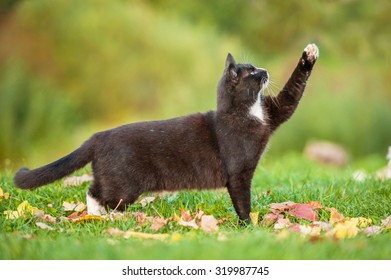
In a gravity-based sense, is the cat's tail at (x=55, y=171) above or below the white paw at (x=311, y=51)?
below

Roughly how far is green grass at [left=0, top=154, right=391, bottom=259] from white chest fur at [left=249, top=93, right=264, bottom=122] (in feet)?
2.05

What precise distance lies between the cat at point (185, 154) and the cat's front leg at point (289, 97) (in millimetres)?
41

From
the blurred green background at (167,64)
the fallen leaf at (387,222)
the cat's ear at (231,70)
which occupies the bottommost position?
the fallen leaf at (387,222)

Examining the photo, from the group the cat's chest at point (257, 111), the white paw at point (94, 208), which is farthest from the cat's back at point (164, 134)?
the white paw at point (94, 208)

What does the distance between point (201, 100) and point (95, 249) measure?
6.06 meters

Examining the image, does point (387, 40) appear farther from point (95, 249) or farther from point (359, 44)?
point (95, 249)

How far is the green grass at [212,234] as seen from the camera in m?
2.79

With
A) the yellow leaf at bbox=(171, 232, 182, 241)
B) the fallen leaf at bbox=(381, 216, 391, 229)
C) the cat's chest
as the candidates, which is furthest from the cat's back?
the fallen leaf at bbox=(381, 216, 391, 229)

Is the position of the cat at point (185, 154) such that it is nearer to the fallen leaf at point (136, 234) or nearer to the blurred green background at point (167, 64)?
the fallen leaf at point (136, 234)

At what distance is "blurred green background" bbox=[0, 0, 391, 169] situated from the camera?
8.71 meters

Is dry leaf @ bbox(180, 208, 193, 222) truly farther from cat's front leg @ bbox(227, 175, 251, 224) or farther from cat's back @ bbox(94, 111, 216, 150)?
cat's back @ bbox(94, 111, 216, 150)
